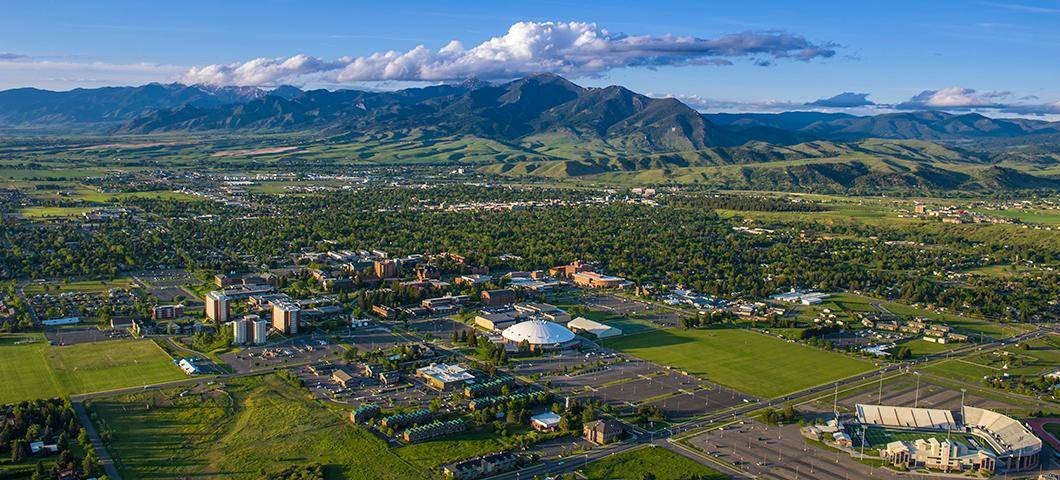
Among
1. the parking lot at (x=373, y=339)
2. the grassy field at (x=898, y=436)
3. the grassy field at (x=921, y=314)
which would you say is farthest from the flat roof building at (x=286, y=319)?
the grassy field at (x=921, y=314)

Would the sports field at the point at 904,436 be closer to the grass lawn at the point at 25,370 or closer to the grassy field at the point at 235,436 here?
the grassy field at the point at 235,436

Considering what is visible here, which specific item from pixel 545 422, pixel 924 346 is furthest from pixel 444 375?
pixel 924 346

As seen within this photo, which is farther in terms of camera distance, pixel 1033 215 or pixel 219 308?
pixel 1033 215

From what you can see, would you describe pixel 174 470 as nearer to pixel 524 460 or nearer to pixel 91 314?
pixel 524 460

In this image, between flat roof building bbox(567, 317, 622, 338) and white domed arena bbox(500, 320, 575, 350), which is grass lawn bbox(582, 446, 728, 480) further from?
flat roof building bbox(567, 317, 622, 338)

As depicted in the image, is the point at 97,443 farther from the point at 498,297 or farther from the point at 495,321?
the point at 498,297

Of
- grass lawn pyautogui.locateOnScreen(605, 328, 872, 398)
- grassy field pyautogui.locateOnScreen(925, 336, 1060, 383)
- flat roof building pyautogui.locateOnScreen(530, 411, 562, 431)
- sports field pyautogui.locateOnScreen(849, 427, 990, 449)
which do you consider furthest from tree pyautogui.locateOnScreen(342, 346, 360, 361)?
grassy field pyautogui.locateOnScreen(925, 336, 1060, 383)

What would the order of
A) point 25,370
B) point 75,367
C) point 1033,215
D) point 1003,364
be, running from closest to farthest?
point 25,370
point 75,367
point 1003,364
point 1033,215
